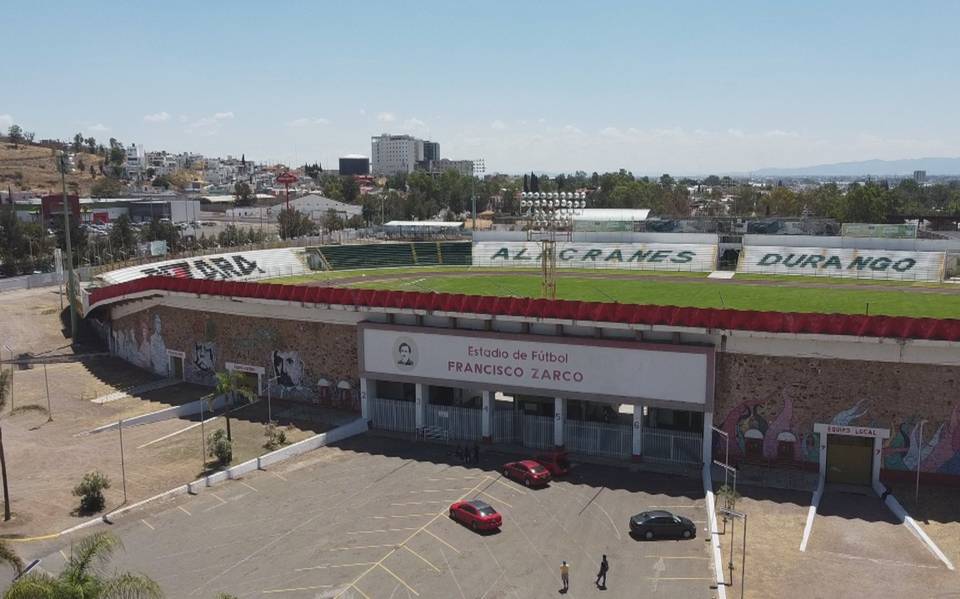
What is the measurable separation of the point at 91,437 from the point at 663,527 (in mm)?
33551

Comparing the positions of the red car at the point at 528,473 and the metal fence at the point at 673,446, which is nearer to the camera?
the red car at the point at 528,473


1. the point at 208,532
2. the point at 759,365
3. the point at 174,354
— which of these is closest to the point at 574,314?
the point at 759,365

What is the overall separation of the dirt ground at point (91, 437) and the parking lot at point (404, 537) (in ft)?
10.8

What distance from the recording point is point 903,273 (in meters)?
84.8

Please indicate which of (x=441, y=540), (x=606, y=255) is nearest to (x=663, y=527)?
(x=441, y=540)

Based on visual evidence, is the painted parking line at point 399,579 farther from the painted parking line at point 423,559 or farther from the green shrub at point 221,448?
the green shrub at point 221,448

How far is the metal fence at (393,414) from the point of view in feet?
147

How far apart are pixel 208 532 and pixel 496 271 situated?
68099 mm

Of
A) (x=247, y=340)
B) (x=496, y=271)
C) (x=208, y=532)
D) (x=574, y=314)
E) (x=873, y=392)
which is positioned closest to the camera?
(x=208, y=532)

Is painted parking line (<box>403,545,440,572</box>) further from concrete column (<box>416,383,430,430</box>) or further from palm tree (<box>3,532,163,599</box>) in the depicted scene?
concrete column (<box>416,383,430,430</box>)

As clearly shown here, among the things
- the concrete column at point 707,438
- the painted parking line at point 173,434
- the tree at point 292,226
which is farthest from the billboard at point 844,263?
the tree at point 292,226

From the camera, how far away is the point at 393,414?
45.2m

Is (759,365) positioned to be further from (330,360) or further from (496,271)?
(496,271)

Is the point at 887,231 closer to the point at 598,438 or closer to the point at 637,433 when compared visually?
the point at 637,433
